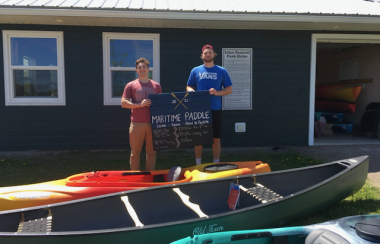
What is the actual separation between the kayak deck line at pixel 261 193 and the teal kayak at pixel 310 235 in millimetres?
765

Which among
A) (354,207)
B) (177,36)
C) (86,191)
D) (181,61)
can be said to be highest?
(177,36)

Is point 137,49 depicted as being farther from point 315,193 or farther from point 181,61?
point 315,193

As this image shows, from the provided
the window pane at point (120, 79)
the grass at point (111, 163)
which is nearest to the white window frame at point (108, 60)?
the window pane at point (120, 79)

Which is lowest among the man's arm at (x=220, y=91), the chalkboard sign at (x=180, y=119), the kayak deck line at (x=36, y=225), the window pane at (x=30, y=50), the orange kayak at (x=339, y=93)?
the kayak deck line at (x=36, y=225)

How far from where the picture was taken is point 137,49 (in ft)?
22.0

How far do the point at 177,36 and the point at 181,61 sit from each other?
586 mm

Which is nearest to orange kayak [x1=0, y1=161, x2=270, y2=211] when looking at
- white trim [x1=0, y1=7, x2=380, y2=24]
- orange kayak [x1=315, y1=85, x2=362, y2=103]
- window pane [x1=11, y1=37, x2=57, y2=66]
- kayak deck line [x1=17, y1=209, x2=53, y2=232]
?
kayak deck line [x1=17, y1=209, x2=53, y2=232]

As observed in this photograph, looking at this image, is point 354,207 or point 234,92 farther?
point 234,92

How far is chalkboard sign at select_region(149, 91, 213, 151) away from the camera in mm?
4328

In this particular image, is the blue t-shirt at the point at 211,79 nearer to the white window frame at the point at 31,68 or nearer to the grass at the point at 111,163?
the grass at the point at 111,163

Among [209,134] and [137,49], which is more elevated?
[137,49]

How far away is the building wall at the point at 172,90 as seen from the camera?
659 cm

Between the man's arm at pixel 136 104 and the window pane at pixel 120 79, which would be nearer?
the man's arm at pixel 136 104

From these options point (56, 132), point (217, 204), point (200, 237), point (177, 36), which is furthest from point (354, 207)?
point (56, 132)
